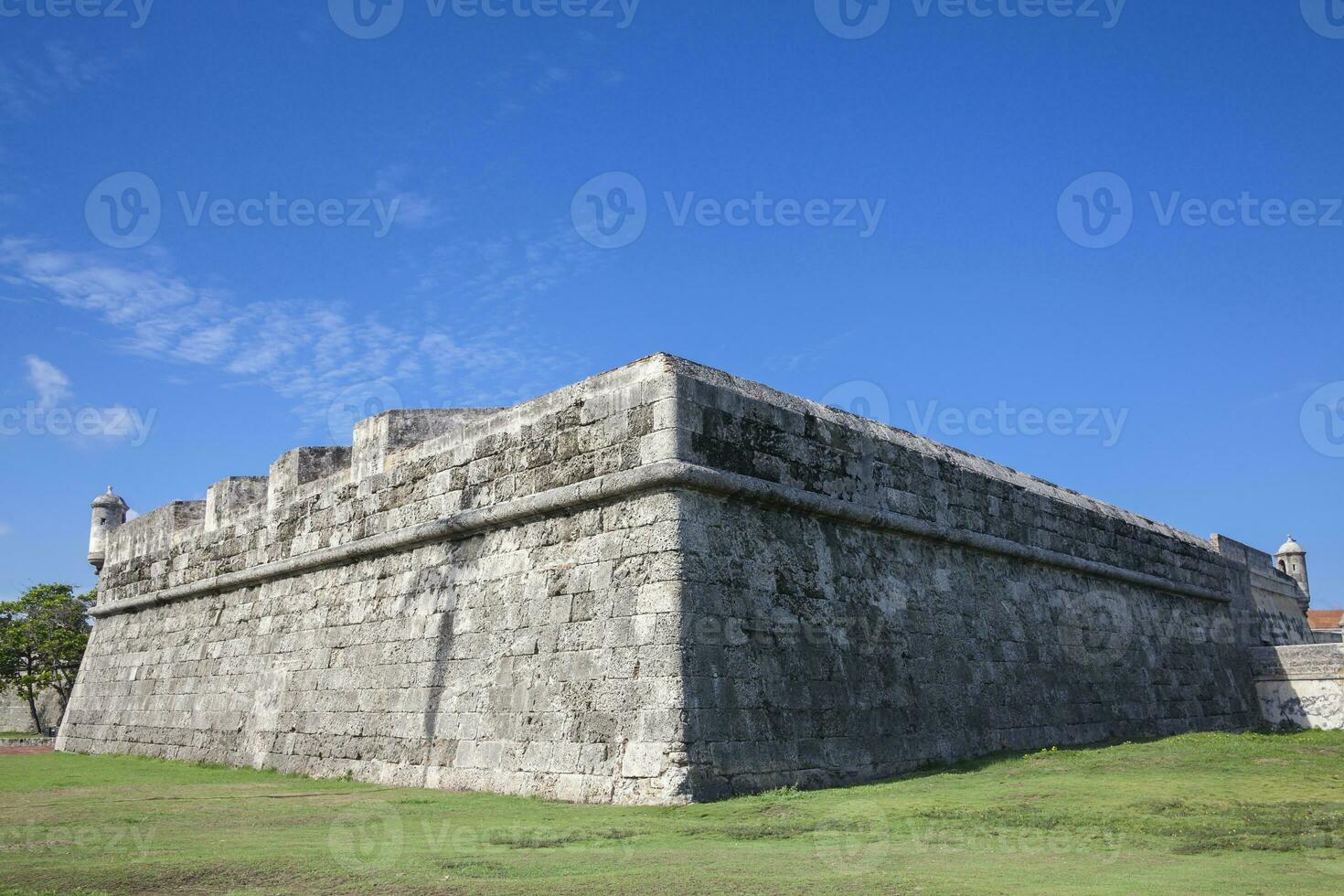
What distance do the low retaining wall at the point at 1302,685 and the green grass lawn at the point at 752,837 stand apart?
294 inches

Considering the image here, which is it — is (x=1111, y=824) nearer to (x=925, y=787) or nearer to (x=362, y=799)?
(x=925, y=787)

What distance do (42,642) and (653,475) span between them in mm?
24846

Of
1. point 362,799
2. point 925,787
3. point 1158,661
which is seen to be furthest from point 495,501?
point 1158,661

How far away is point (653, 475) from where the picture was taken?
693 centimetres

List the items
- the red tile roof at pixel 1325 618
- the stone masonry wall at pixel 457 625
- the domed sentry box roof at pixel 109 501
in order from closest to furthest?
1. the stone masonry wall at pixel 457 625
2. the domed sentry box roof at pixel 109 501
3. the red tile roof at pixel 1325 618

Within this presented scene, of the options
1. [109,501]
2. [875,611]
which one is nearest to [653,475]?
[875,611]

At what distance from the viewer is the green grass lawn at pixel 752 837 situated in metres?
4.09

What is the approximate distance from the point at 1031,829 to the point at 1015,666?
4650 millimetres

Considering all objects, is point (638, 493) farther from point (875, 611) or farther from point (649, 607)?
point (875, 611)

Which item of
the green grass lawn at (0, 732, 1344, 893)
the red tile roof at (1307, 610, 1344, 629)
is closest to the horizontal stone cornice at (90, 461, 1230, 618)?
the green grass lawn at (0, 732, 1344, 893)

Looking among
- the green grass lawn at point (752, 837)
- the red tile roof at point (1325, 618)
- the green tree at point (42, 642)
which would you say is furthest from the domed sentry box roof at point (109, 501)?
the red tile roof at point (1325, 618)

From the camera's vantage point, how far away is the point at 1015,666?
9766mm

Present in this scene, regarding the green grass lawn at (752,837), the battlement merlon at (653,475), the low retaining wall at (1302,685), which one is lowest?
the green grass lawn at (752,837)

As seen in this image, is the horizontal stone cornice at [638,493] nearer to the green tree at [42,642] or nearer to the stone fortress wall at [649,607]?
the stone fortress wall at [649,607]
